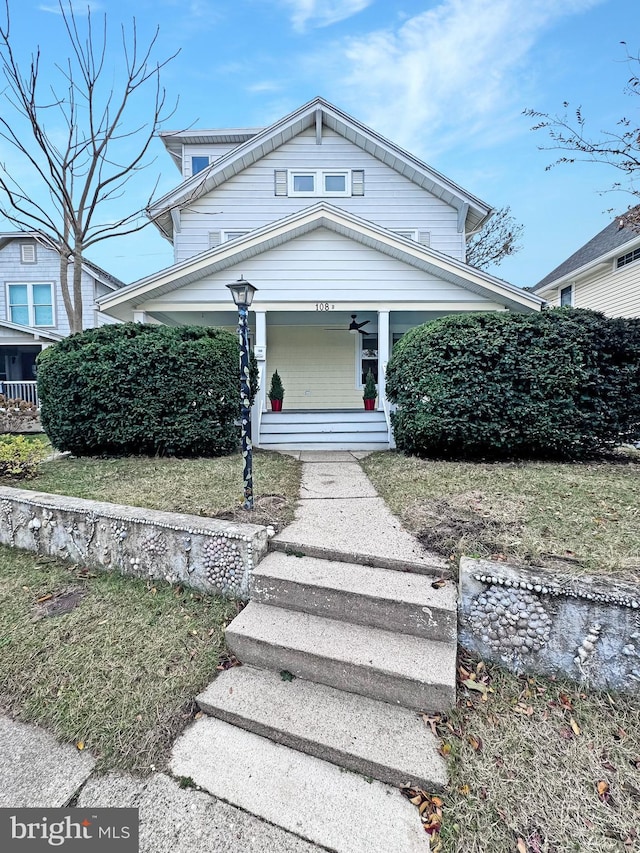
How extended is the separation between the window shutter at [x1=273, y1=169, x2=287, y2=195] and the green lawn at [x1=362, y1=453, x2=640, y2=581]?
9.20 m

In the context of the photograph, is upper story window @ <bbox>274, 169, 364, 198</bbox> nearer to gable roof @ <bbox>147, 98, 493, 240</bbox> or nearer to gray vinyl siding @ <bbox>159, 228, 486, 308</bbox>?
gable roof @ <bbox>147, 98, 493, 240</bbox>

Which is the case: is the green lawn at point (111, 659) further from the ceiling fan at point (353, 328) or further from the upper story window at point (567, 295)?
the upper story window at point (567, 295)

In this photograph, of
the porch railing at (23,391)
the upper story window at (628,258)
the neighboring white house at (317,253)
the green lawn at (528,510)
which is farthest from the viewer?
the porch railing at (23,391)

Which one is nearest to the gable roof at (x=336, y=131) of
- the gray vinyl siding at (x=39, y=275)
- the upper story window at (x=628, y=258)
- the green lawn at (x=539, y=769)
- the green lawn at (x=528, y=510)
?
the upper story window at (x=628, y=258)

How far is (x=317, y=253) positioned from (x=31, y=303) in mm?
15454

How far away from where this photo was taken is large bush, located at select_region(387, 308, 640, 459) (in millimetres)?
5246

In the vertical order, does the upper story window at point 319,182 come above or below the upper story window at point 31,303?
above

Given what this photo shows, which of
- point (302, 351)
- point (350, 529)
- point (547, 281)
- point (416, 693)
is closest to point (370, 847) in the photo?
point (416, 693)

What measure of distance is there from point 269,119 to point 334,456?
13.4 m

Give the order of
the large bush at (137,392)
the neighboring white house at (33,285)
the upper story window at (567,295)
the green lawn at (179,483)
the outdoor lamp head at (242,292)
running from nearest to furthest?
the outdoor lamp head at (242,292) < the green lawn at (179,483) < the large bush at (137,392) < the upper story window at (567,295) < the neighboring white house at (33,285)

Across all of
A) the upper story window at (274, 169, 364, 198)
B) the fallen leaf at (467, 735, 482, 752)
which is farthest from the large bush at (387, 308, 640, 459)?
the upper story window at (274, 169, 364, 198)

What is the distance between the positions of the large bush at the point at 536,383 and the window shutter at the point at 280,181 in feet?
25.9

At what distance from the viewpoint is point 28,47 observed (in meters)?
7.68

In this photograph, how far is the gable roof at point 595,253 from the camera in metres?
11.7
